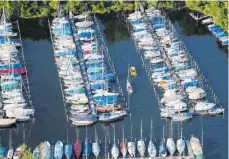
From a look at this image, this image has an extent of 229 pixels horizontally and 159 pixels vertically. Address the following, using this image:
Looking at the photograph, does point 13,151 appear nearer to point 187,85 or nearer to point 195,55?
point 187,85

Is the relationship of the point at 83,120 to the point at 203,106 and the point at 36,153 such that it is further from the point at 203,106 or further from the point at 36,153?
the point at 203,106

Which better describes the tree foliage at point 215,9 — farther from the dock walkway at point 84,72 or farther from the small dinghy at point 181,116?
the small dinghy at point 181,116

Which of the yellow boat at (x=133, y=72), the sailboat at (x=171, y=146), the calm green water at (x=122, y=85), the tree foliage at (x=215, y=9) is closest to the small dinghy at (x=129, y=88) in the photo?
the calm green water at (x=122, y=85)

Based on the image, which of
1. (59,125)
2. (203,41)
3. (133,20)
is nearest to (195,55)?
(203,41)

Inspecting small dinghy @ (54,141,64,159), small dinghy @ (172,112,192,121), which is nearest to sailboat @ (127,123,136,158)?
small dinghy @ (54,141,64,159)

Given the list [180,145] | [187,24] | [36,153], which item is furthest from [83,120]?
[187,24]
